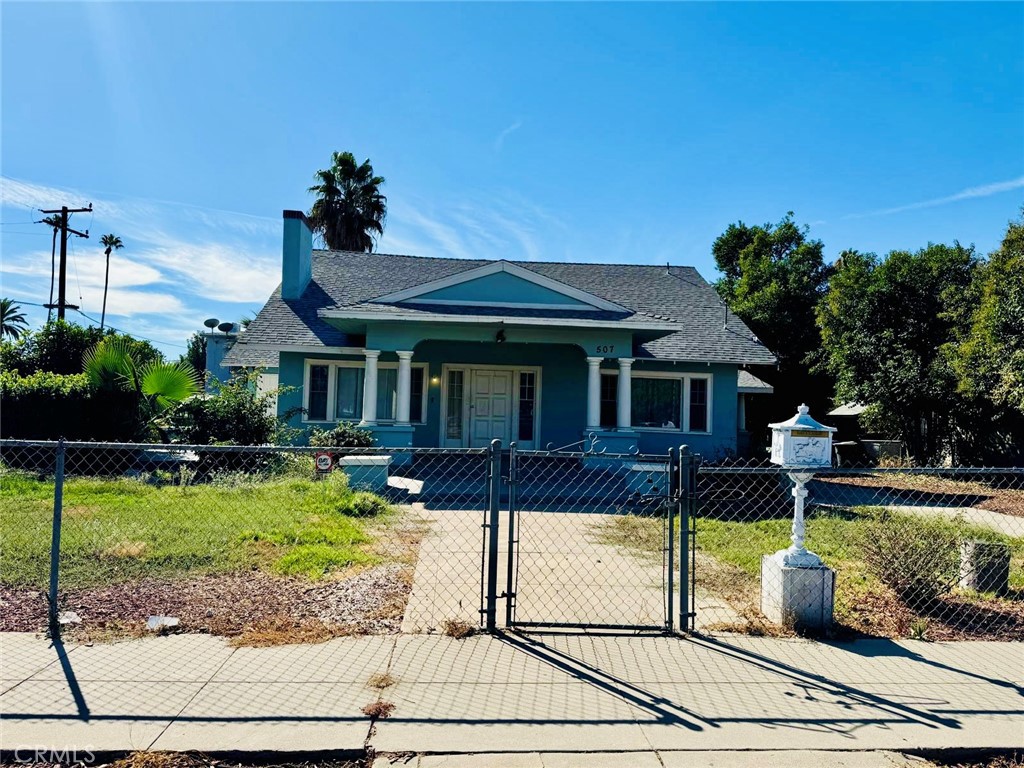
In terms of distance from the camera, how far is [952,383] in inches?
717

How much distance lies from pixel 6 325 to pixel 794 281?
181 feet

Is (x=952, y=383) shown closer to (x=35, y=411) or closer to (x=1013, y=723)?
(x=1013, y=723)

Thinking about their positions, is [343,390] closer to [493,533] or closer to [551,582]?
[551,582]

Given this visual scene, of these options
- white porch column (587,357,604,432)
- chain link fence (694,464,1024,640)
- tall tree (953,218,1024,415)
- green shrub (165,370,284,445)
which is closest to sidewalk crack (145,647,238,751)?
chain link fence (694,464,1024,640)

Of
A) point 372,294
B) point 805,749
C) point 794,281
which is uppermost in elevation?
point 794,281

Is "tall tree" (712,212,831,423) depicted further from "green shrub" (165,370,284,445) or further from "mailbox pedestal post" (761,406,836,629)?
"mailbox pedestal post" (761,406,836,629)

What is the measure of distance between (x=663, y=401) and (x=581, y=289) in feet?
11.3

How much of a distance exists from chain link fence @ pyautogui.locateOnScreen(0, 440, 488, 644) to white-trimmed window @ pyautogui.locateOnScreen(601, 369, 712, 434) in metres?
5.41

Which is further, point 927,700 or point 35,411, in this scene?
point 35,411

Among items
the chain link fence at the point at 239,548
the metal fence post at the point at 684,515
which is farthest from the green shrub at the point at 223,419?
the metal fence post at the point at 684,515

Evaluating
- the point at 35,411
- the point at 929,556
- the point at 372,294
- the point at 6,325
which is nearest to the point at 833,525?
the point at 929,556

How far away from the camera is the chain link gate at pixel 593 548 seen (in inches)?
205

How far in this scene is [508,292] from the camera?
593 inches

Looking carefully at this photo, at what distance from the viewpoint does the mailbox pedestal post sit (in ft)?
17.1
